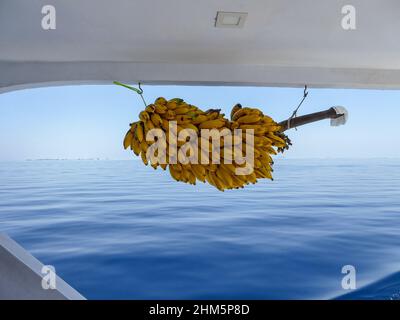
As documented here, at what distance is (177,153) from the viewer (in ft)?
2.86

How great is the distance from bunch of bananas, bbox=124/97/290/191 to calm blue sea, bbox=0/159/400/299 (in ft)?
7.89

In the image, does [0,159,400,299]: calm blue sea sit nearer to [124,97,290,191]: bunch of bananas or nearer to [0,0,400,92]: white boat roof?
[0,0,400,92]: white boat roof

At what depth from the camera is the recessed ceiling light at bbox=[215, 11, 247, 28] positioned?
0.93m

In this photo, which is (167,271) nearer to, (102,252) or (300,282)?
(102,252)

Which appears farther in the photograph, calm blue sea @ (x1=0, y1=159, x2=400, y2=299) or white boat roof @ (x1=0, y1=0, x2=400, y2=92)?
calm blue sea @ (x1=0, y1=159, x2=400, y2=299)

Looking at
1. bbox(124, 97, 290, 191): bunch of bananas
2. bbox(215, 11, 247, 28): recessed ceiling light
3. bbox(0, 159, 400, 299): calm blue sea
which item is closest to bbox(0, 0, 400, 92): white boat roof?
bbox(215, 11, 247, 28): recessed ceiling light

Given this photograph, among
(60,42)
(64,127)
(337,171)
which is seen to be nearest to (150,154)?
(60,42)

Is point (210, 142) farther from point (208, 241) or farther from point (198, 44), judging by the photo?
point (208, 241)

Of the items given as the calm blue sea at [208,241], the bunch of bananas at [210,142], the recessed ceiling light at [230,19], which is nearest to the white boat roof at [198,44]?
the recessed ceiling light at [230,19]

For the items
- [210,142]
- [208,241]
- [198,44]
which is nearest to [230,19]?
[198,44]

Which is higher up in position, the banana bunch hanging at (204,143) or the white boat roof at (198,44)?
the white boat roof at (198,44)

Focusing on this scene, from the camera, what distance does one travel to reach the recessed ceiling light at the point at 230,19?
36.8 inches

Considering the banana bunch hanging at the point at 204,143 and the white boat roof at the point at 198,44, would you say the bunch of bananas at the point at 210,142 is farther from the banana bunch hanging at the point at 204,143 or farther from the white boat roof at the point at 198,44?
the white boat roof at the point at 198,44

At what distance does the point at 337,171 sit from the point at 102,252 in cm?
468
